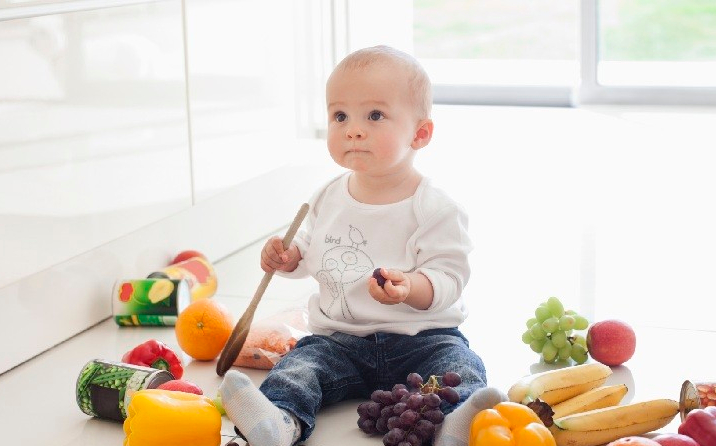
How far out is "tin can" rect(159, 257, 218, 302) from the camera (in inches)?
101

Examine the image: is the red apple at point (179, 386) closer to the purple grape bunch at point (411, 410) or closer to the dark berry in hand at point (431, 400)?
the purple grape bunch at point (411, 410)

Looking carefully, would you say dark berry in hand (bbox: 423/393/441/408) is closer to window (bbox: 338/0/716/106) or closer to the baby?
the baby

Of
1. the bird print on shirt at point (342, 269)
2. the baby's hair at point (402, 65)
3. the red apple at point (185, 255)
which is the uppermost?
the baby's hair at point (402, 65)

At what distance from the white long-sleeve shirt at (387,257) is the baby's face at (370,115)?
10 centimetres

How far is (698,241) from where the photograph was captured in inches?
116

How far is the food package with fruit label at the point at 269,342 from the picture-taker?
2.16 m

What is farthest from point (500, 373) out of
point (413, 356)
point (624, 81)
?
point (624, 81)

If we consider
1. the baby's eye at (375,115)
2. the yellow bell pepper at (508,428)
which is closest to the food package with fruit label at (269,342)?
the baby's eye at (375,115)

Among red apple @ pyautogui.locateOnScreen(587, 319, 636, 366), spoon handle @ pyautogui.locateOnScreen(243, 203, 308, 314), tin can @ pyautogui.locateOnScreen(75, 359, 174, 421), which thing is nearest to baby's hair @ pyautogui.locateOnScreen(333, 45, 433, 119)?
spoon handle @ pyautogui.locateOnScreen(243, 203, 308, 314)

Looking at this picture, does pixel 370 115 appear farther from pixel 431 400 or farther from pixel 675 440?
pixel 675 440

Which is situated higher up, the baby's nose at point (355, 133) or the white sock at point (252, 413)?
the baby's nose at point (355, 133)

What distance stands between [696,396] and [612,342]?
31cm

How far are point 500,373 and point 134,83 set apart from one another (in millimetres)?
1037

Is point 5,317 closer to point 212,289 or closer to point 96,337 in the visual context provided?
point 96,337
